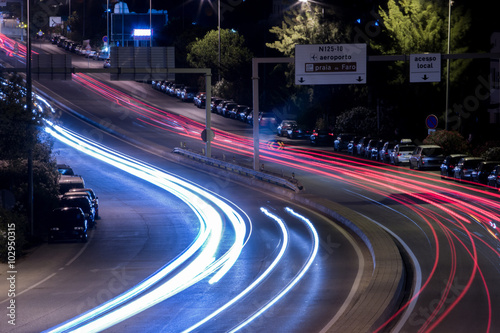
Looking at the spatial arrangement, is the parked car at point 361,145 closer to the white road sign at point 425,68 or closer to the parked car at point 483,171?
the white road sign at point 425,68

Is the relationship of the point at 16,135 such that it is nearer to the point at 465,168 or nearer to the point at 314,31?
the point at 465,168

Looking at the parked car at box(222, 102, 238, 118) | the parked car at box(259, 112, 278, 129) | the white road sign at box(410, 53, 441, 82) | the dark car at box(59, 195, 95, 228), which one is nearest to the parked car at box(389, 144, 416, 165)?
Result: the white road sign at box(410, 53, 441, 82)

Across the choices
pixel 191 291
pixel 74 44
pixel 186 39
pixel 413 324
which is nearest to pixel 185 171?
pixel 191 291

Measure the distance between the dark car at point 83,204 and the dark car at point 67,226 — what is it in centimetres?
246

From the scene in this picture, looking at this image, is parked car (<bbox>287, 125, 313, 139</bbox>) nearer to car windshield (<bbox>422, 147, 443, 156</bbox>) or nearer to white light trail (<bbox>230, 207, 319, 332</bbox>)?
car windshield (<bbox>422, 147, 443, 156</bbox>)

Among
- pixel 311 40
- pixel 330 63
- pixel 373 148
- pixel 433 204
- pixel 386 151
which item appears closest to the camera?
pixel 433 204

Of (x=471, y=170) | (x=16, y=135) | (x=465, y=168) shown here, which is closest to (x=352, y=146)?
(x=465, y=168)

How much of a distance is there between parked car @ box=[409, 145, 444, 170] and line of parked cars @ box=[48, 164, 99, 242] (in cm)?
1990

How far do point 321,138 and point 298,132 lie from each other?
433cm

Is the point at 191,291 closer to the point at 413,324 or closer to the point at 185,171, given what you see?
the point at 413,324

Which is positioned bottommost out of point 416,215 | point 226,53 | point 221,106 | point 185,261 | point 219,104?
point 185,261

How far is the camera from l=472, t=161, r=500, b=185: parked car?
36.4 meters

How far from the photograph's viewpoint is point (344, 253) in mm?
21844

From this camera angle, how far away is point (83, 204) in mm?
28406
